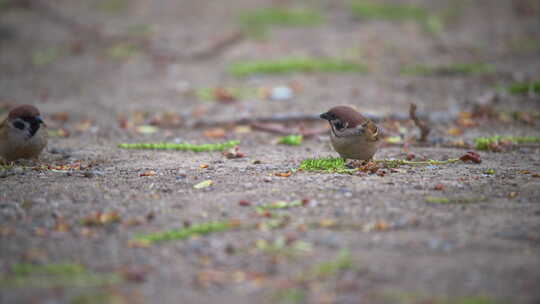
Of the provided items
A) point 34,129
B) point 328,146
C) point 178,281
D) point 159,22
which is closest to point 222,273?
point 178,281

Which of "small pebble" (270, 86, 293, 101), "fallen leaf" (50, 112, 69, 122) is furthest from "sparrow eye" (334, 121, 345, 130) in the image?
"fallen leaf" (50, 112, 69, 122)

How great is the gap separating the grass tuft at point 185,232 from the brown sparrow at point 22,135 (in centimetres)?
300

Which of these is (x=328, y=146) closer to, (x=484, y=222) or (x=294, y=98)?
(x=294, y=98)

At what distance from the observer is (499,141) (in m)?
7.87

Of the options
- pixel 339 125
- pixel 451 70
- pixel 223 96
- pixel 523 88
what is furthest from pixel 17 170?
pixel 451 70

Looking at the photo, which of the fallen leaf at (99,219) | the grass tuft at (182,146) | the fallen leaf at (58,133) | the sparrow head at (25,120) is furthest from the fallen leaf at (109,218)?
the fallen leaf at (58,133)

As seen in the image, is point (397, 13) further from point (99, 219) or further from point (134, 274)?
point (134, 274)

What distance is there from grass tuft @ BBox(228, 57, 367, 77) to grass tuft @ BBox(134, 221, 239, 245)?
280 inches

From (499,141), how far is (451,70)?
13.2 feet

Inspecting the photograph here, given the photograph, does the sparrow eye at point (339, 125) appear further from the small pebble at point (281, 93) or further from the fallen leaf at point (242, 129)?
the small pebble at point (281, 93)

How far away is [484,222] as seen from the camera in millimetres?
4793

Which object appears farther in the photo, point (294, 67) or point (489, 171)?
point (294, 67)

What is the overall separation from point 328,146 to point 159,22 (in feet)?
24.7

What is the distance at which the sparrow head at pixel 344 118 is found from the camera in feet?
22.1
